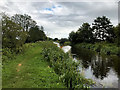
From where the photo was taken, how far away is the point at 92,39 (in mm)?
47125

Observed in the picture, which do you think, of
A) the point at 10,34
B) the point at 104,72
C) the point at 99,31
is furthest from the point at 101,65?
the point at 99,31

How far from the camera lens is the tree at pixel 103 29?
44719mm

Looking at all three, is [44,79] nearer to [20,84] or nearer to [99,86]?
[20,84]

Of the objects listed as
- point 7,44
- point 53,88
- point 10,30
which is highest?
point 10,30

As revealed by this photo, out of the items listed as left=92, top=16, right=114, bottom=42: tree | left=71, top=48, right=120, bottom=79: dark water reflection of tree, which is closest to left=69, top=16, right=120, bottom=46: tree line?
left=92, top=16, right=114, bottom=42: tree

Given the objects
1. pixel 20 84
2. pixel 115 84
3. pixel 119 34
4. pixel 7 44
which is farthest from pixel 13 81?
pixel 119 34

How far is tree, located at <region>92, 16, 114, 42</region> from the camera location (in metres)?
44.7

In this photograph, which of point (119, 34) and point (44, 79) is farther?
point (119, 34)

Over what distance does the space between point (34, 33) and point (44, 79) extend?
35700 millimetres

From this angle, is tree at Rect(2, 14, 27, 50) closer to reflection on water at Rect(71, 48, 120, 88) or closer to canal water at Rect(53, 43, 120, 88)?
canal water at Rect(53, 43, 120, 88)

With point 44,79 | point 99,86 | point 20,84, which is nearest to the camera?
point 20,84

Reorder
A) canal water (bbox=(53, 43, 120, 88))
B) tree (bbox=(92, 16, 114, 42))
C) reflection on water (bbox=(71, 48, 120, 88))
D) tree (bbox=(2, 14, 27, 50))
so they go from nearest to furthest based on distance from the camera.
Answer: canal water (bbox=(53, 43, 120, 88)), reflection on water (bbox=(71, 48, 120, 88)), tree (bbox=(2, 14, 27, 50)), tree (bbox=(92, 16, 114, 42))

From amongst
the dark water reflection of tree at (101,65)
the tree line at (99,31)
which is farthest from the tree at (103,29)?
the dark water reflection of tree at (101,65)

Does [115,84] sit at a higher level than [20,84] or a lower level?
lower
